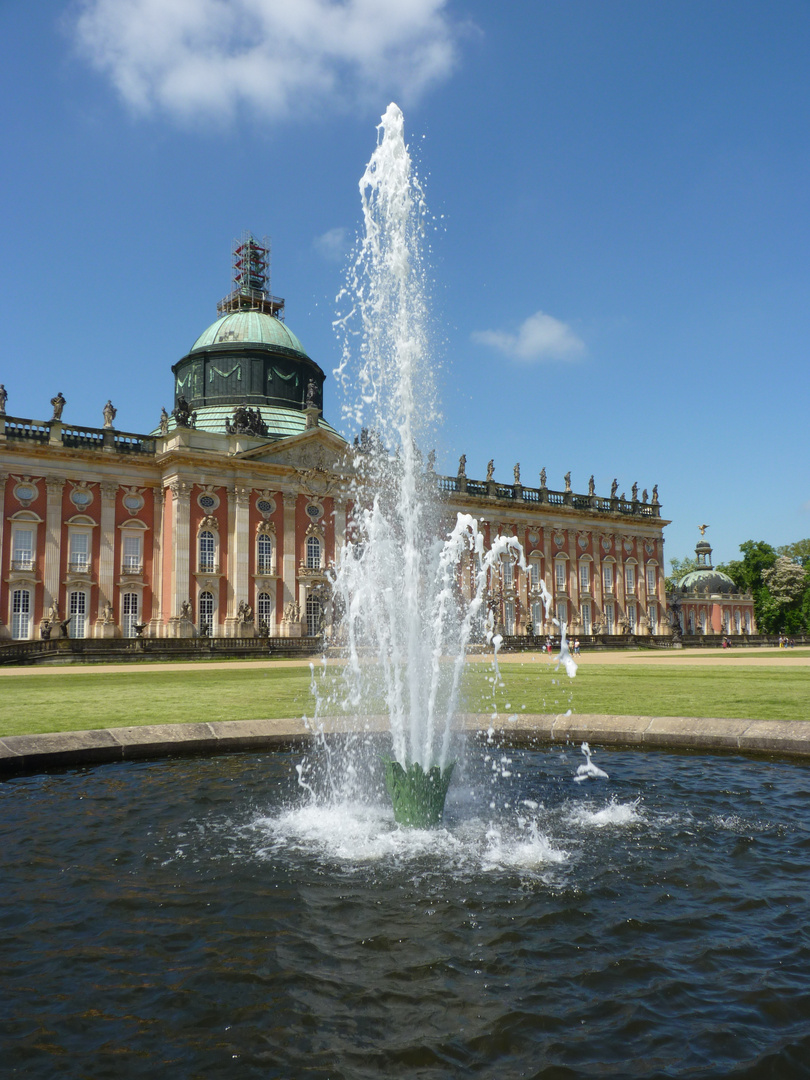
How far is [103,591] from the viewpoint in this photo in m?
43.7

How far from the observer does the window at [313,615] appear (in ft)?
159

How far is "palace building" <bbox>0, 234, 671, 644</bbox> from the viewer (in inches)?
1662

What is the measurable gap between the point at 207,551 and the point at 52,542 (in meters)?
8.47

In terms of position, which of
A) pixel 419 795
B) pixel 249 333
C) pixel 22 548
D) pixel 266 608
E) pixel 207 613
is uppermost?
pixel 249 333

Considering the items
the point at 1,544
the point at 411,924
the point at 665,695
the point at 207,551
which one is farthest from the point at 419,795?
the point at 207,551

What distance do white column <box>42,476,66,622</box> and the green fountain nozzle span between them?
3906 cm

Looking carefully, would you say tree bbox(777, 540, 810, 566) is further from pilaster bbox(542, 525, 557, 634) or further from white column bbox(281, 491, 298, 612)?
white column bbox(281, 491, 298, 612)

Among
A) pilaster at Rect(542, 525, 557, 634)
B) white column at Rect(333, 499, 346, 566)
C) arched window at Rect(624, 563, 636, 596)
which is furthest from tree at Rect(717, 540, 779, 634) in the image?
white column at Rect(333, 499, 346, 566)

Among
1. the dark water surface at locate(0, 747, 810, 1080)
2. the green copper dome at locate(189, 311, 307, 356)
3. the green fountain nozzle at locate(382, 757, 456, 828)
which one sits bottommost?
the dark water surface at locate(0, 747, 810, 1080)

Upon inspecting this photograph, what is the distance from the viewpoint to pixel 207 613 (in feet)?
150

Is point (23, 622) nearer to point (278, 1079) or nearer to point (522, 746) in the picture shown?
point (522, 746)

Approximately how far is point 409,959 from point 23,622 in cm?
4177

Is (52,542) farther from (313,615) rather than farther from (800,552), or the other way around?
(800,552)

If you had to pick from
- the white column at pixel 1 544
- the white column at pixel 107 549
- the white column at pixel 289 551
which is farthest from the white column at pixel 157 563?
the white column at pixel 1 544
